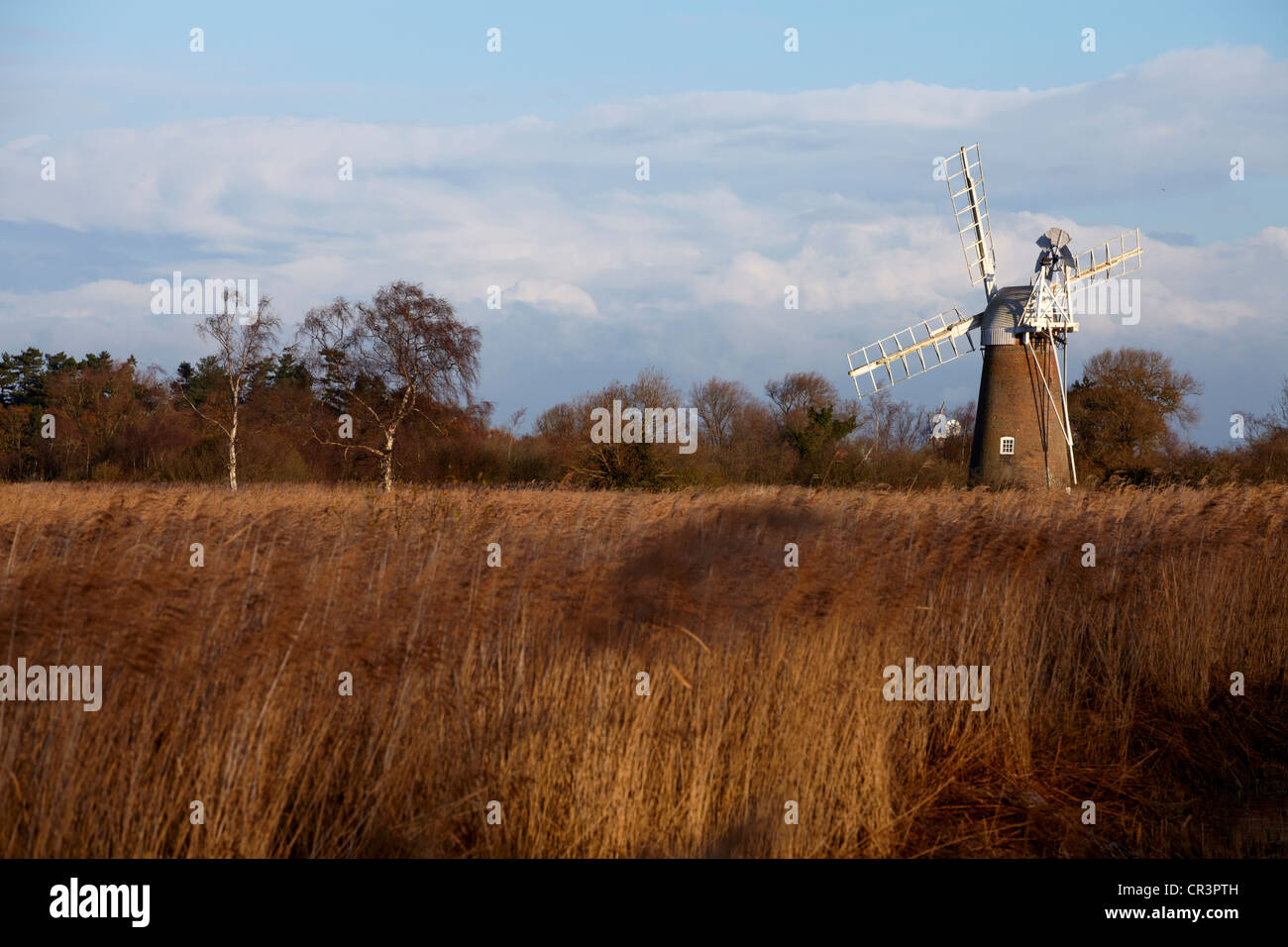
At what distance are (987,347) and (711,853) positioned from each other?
29605 millimetres

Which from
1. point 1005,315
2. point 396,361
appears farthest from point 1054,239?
point 396,361

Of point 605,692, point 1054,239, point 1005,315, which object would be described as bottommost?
point 605,692

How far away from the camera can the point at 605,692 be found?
5.18 metres

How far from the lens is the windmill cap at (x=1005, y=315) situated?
103 ft

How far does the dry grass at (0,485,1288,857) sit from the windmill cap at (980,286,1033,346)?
23509mm

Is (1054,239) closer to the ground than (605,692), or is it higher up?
higher up

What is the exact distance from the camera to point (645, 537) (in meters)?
7.45

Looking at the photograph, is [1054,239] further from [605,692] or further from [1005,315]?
[605,692]

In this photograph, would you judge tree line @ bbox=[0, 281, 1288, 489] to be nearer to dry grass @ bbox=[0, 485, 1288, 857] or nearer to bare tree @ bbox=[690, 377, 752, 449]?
bare tree @ bbox=[690, 377, 752, 449]

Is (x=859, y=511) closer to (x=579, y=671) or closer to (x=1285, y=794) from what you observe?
(x=1285, y=794)

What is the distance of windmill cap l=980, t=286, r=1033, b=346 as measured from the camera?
3134cm

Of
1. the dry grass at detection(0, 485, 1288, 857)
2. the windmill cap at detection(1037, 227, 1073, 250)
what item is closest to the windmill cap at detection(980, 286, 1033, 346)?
the windmill cap at detection(1037, 227, 1073, 250)

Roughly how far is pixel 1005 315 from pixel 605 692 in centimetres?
2944

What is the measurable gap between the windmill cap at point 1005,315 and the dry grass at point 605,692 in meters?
23.5
